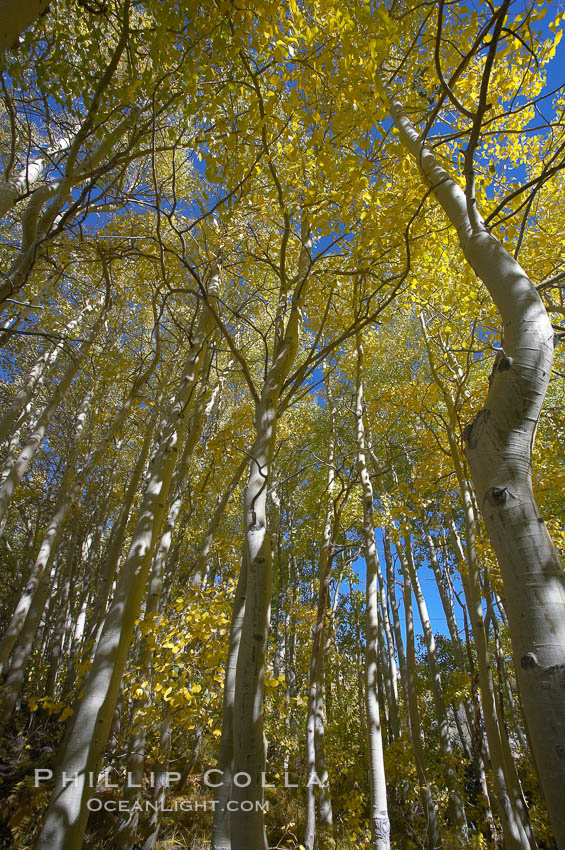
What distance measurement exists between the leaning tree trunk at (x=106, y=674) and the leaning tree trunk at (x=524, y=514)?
1220 millimetres

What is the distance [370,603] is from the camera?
4.70 meters

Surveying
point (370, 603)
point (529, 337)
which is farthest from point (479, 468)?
point (370, 603)

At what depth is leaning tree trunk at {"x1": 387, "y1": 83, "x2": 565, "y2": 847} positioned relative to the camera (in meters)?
0.93

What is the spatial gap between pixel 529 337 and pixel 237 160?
2.26 m

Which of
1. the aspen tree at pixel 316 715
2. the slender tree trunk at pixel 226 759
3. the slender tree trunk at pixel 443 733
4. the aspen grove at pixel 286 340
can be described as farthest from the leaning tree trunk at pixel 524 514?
the slender tree trunk at pixel 443 733

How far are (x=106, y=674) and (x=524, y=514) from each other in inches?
102

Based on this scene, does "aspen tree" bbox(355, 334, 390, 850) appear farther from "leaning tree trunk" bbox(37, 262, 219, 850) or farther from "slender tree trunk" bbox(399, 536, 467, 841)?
"slender tree trunk" bbox(399, 536, 467, 841)

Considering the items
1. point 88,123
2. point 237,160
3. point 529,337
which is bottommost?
point 529,337

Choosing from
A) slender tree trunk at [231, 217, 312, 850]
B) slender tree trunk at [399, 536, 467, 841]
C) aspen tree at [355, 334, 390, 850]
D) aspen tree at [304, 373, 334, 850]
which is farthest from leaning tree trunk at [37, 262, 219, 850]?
slender tree trunk at [399, 536, 467, 841]

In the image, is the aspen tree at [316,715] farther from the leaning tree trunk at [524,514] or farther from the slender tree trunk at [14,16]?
the slender tree trunk at [14,16]

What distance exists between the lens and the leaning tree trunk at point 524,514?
93cm

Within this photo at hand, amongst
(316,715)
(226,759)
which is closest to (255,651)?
(226,759)

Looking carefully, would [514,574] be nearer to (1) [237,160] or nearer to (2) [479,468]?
(2) [479,468]

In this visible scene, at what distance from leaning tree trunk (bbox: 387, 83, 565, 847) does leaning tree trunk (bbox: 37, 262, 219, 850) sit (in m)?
1.22
